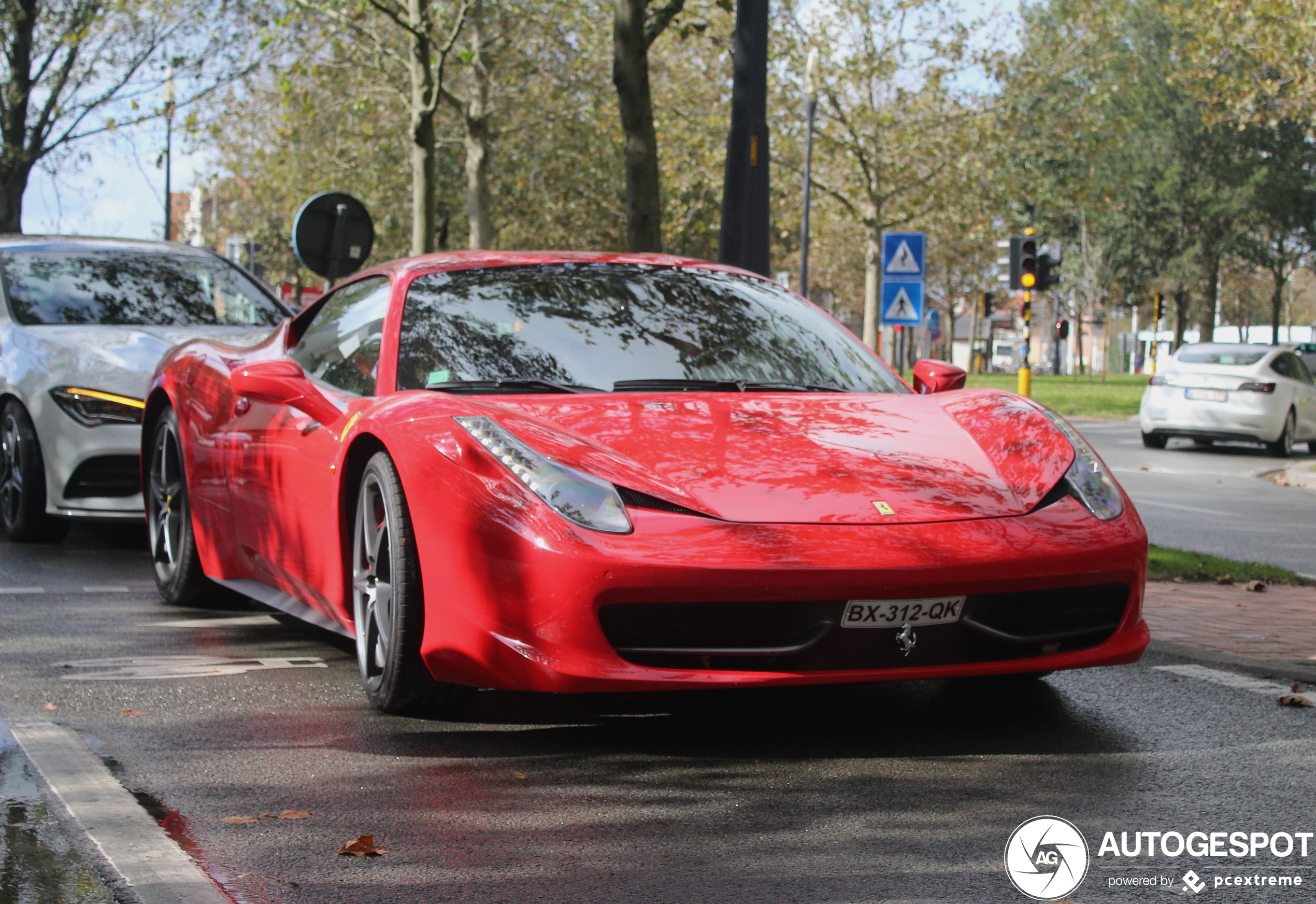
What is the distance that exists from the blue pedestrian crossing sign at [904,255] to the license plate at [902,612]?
564 inches

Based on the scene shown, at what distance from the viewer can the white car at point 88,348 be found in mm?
8172

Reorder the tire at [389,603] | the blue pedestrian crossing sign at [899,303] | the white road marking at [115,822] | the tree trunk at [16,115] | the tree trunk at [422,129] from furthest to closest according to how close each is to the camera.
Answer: the tree trunk at [16,115]
the tree trunk at [422,129]
the blue pedestrian crossing sign at [899,303]
the tire at [389,603]
the white road marking at [115,822]

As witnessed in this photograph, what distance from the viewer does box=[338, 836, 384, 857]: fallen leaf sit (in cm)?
328

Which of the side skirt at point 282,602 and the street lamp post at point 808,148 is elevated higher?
the street lamp post at point 808,148

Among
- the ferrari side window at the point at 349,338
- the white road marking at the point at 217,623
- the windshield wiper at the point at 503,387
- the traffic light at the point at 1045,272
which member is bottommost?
the white road marking at the point at 217,623

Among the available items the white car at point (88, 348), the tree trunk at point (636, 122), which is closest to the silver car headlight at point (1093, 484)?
the white car at point (88, 348)

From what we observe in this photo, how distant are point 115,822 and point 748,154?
24.5 ft

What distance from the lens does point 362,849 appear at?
329cm

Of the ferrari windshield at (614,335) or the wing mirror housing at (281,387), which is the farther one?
the wing mirror housing at (281,387)

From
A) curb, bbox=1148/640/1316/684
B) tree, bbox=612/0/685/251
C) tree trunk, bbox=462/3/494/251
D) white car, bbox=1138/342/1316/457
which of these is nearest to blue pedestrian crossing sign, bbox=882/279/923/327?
white car, bbox=1138/342/1316/457

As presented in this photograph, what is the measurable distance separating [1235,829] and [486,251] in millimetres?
3339

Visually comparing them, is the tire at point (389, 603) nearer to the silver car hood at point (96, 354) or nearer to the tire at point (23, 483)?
the silver car hood at point (96, 354)

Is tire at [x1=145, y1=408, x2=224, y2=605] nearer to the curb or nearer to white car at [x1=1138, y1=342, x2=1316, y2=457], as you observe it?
the curb

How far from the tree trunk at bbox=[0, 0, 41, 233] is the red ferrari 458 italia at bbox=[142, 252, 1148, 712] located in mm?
19769
